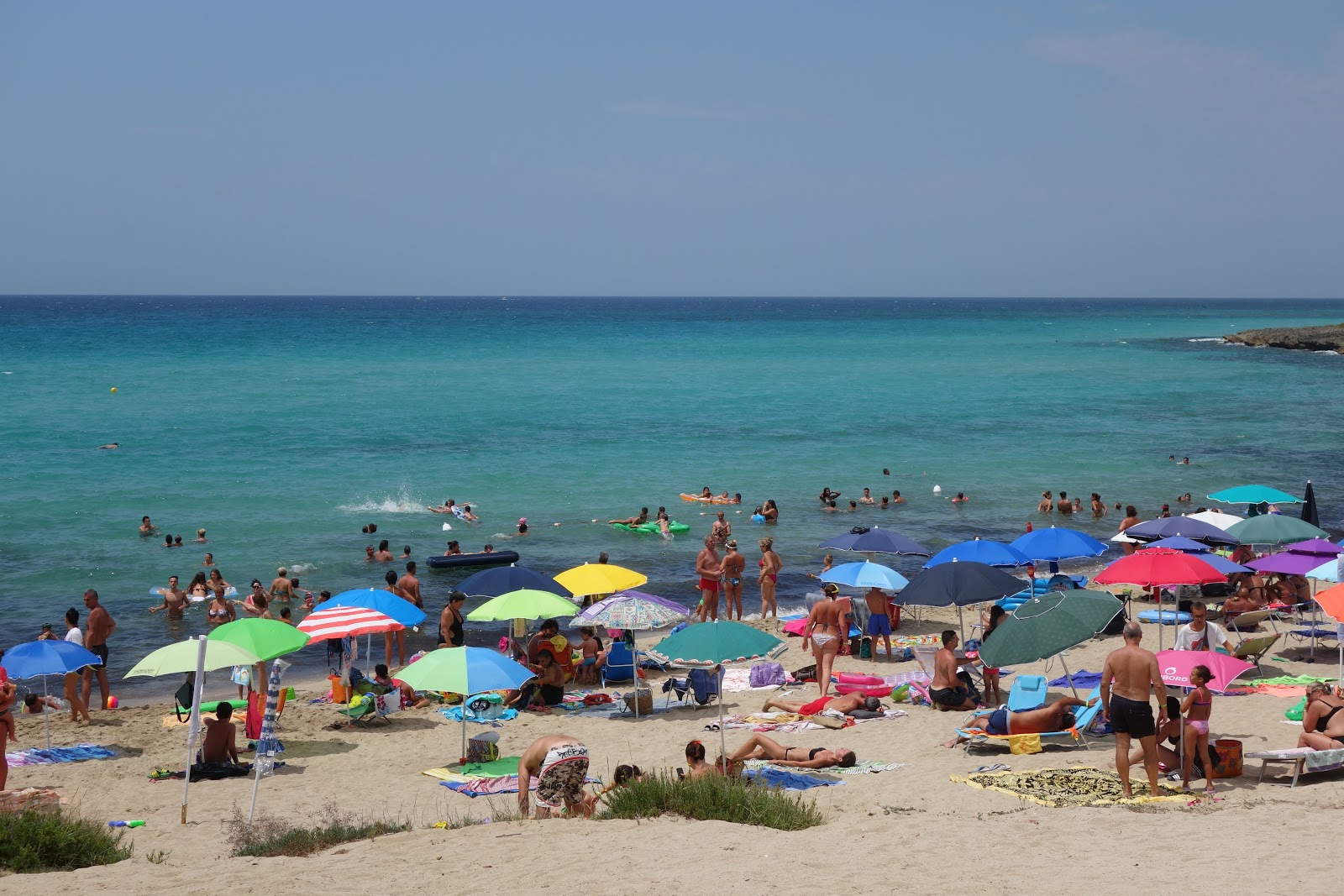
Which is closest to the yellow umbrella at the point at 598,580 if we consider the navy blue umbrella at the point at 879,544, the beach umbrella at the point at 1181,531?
the navy blue umbrella at the point at 879,544

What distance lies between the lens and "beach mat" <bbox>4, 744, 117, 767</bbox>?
11.5 m

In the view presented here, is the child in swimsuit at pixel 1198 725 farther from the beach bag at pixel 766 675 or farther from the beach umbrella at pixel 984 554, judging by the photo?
the beach umbrella at pixel 984 554

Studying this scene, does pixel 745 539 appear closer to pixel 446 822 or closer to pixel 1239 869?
pixel 446 822

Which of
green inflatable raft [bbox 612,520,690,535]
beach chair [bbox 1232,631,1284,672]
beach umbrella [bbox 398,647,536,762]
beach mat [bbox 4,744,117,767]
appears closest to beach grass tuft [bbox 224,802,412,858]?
beach umbrella [bbox 398,647,536,762]

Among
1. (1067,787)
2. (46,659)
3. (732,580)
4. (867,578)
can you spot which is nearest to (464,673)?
(46,659)

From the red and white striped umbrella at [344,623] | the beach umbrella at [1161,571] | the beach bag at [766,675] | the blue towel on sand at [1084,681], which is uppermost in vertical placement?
the beach umbrella at [1161,571]

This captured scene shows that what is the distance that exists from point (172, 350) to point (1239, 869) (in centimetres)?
7714

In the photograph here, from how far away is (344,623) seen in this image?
510 inches

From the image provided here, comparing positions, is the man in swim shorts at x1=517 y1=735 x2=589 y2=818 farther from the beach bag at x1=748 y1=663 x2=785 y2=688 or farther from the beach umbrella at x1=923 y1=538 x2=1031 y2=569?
the beach umbrella at x1=923 y1=538 x2=1031 y2=569

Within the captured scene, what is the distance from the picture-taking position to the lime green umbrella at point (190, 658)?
1072cm

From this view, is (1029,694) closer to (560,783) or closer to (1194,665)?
(1194,665)

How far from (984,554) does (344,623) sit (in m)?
8.22

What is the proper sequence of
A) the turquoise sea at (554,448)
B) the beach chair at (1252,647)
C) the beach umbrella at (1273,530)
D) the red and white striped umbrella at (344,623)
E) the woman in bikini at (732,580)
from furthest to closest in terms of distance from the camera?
1. the turquoise sea at (554,448)
2. the woman in bikini at (732,580)
3. the beach umbrella at (1273,530)
4. the beach chair at (1252,647)
5. the red and white striped umbrella at (344,623)

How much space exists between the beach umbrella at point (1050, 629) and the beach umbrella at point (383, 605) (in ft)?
21.4
